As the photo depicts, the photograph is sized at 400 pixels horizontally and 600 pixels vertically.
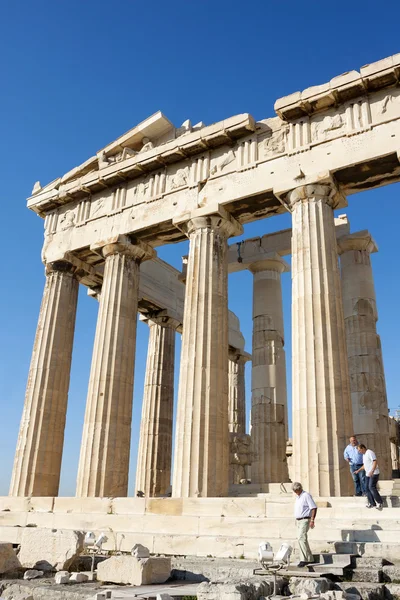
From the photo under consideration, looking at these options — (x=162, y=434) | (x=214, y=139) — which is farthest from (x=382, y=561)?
(x=162, y=434)

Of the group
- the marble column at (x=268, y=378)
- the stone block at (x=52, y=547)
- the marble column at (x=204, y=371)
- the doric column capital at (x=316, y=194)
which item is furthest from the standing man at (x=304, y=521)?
the marble column at (x=268, y=378)

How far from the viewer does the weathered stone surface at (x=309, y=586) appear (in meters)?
8.31

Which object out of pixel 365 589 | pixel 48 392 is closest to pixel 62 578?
pixel 365 589

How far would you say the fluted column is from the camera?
34.4 metres

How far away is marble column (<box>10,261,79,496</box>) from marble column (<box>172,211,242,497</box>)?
289 inches

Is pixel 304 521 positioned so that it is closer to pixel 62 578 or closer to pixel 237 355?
pixel 62 578

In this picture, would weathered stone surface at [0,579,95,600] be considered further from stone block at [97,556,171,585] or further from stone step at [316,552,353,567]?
stone step at [316,552,353,567]

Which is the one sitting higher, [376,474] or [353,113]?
[353,113]

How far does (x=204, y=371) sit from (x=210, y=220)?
19.5 ft

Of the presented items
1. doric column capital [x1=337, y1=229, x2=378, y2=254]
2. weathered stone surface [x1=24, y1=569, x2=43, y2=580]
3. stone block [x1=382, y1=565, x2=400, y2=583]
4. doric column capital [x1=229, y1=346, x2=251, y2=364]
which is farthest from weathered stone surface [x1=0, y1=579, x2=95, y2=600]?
doric column capital [x1=229, y1=346, x2=251, y2=364]

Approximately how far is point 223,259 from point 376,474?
10312 mm

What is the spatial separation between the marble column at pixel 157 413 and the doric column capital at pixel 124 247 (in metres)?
7.83

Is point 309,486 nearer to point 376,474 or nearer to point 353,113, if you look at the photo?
point 376,474

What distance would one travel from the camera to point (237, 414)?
34594 millimetres
